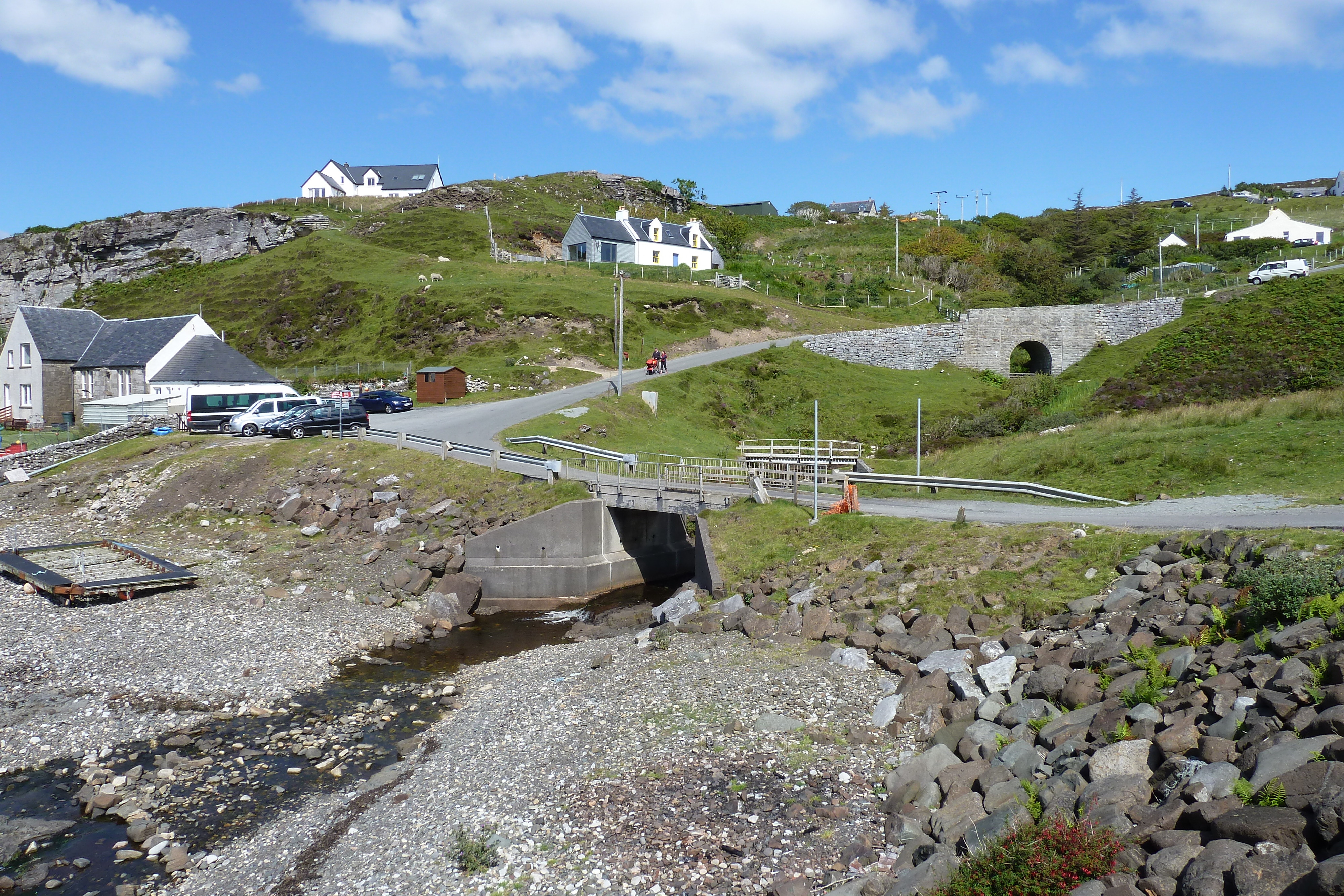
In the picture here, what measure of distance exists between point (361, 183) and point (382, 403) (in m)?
109

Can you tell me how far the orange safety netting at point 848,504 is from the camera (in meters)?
24.1

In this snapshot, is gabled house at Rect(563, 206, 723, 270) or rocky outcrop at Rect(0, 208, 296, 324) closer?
gabled house at Rect(563, 206, 723, 270)

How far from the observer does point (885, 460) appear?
128 feet

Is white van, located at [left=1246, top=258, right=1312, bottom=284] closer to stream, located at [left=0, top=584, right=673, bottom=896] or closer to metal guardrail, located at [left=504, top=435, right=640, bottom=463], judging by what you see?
metal guardrail, located at [left=504, top=435, right=640, bottom=463]

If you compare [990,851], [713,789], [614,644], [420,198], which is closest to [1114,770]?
[990,851]

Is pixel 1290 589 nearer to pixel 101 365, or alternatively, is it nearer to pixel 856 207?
pixel 101 365

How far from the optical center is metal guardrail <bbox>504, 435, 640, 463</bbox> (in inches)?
1216

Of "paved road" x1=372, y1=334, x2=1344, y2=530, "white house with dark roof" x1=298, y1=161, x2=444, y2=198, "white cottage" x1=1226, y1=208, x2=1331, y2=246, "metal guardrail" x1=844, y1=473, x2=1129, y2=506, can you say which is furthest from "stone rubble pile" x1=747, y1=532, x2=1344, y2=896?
"white house with dark roof" x1=298, y1=161, x2=444, y2=198

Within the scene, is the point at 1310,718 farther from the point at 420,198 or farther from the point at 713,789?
the point at 420,198

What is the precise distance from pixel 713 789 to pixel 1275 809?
7247 millimetres

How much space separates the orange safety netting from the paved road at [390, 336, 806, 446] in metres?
18.0

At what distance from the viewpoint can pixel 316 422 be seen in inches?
1623

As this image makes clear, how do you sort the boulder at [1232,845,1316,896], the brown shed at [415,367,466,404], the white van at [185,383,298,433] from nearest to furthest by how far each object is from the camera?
1. the boulder at [1232,845,1316,896]
2. the white van at [185,383,298,433]
3. the brown shed at [415,367,466,404]

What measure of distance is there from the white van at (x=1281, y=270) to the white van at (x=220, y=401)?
6323cm
